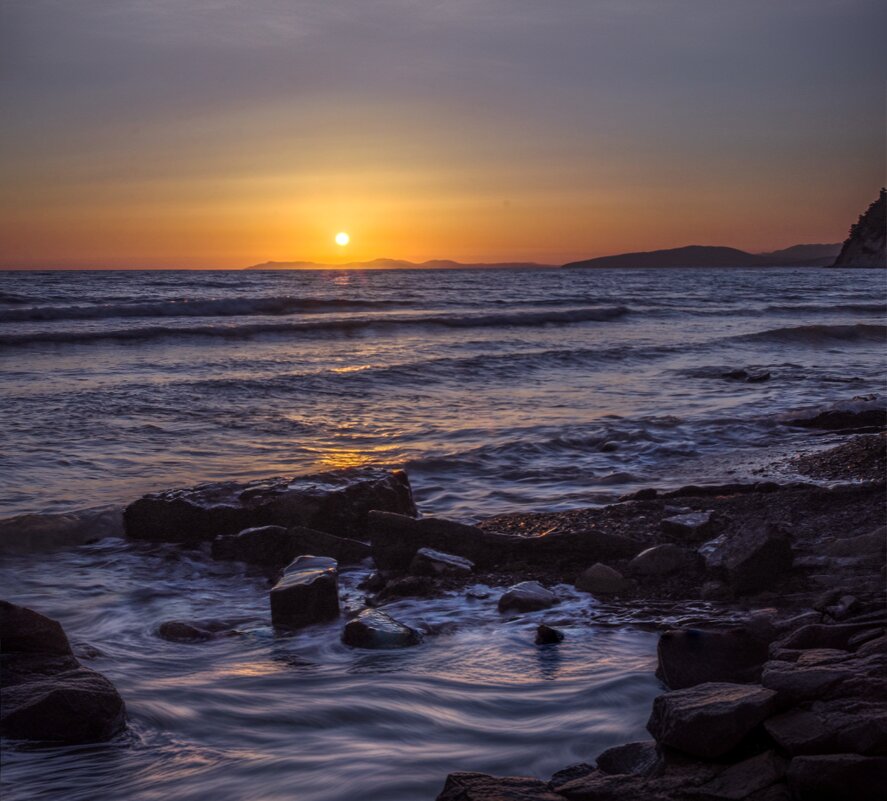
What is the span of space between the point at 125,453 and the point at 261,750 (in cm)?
609

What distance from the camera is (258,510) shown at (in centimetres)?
614

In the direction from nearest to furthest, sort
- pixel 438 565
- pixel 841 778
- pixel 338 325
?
pixel 841 778
pixel 438 565
pixel 338 325

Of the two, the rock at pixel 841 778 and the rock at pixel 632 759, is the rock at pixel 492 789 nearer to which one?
the rock at pixel 632 759

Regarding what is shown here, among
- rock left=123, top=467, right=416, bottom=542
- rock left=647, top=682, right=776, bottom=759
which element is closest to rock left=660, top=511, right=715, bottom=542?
rock left=123, top=467, right=416, bottom=542

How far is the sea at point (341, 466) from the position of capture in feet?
10.7

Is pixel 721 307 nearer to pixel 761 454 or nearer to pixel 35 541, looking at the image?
pixel 761 454

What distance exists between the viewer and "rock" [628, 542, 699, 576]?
499cm

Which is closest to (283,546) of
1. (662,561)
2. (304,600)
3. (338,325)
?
(304,600)

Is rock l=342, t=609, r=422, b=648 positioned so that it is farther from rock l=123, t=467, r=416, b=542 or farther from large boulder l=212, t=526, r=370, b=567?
rock l=123, t=467, r=416, b=542

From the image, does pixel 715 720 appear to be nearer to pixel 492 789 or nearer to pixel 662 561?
pixel 492 789

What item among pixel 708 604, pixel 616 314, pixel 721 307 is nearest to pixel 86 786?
pixel 708 604

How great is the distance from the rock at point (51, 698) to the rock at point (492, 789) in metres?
1.41

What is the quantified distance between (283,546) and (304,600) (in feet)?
4.08

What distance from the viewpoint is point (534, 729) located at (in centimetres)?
338
